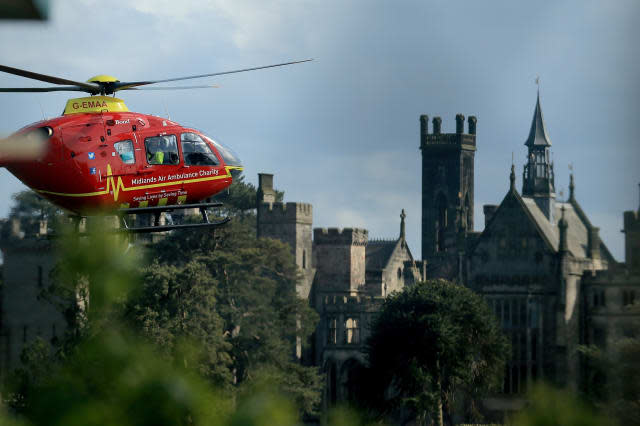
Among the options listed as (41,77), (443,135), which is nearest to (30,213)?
(41,77)

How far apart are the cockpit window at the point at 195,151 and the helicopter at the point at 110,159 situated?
2cm

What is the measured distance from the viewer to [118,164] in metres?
26.4

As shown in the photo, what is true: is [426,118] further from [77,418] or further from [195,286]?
[77,418]

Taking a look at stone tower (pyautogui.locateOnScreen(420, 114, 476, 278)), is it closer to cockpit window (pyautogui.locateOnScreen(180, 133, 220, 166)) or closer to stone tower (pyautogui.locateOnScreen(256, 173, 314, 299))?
stone tower (pyautogui.locateOnScreen(256, 173, 314, 299))

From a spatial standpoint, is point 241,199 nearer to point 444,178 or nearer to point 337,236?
point 337,236

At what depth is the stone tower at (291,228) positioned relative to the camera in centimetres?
9194

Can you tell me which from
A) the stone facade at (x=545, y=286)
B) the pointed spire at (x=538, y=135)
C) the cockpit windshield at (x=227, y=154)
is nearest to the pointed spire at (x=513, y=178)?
the stone facade at (x=545, y=286)

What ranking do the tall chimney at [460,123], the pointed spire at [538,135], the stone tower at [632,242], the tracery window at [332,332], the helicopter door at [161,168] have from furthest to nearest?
1. the tall chimney at [460,123]
2. the pointed spire at [538,135]
3. the tracery window at [332,332]
4. the stone tower at [632,242]
5. the helicopter door at [161,168]

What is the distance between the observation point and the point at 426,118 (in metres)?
137

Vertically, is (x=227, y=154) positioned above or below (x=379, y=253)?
below

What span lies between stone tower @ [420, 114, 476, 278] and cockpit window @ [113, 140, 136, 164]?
4192 inches

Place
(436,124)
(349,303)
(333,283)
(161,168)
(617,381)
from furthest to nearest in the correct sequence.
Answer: (436,124) < (333,283) < (349,303) < (617,381) < (161,168)

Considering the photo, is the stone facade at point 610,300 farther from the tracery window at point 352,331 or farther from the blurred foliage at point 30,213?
the blurred foliage at point 30,213

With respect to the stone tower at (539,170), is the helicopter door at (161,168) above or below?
below
